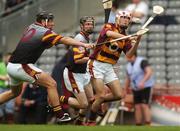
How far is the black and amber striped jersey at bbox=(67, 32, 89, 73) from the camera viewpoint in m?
17.2

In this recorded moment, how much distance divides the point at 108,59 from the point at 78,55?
0.64m

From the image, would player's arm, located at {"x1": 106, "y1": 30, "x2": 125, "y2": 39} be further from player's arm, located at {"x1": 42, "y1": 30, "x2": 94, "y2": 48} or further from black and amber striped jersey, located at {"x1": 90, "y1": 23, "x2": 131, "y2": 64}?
player's arm, located at {"x1": 42, "y1": 30, "x2": 94, "y2": 48}

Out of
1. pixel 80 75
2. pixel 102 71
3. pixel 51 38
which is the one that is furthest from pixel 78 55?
pixel 51 38

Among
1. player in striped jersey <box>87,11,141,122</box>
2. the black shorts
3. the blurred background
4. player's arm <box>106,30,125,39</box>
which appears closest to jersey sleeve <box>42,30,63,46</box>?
player's arm <box>106,30,125,39</box>

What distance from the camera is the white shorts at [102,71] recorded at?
16906 mm

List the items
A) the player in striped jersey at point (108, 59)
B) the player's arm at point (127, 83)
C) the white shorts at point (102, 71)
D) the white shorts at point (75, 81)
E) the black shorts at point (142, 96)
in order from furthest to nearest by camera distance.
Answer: the player's arm at point (127, 83)
the black shorts at point (142, 96)
the white shorts at point (75, 81)
the white shorts at point (102, 71)
the player in striped jersey at point (108, 59)

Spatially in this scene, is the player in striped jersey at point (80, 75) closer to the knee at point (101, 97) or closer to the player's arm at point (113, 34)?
the knee at point (101, 97)

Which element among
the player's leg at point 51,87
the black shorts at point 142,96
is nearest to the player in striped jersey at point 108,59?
the player's leg at point 51,87

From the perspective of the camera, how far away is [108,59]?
16906mm

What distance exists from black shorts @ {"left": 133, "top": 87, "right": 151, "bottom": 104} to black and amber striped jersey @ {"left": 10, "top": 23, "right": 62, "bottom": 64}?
5.01 meters

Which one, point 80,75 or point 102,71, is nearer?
point 102,71

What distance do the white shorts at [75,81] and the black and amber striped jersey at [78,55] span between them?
9 centimetres

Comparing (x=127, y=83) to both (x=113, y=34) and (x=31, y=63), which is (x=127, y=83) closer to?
(x=113, y=34)
